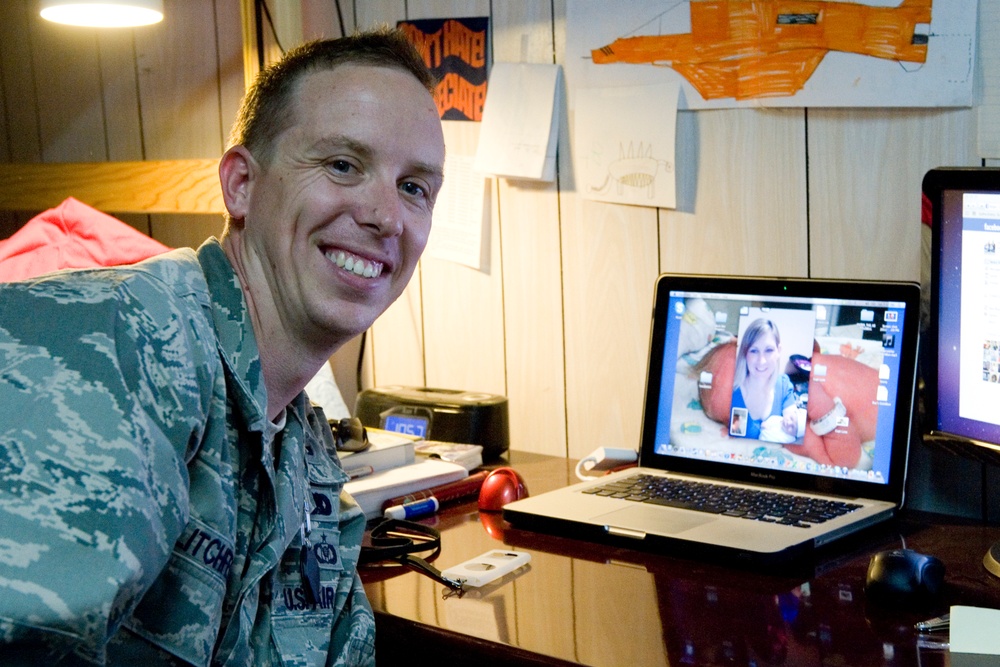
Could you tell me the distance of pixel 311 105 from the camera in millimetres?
1073

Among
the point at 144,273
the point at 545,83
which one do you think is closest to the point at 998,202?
the point at 545,83

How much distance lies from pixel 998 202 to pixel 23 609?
1.05 metres

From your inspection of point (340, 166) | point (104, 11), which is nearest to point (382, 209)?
point (340, 166)

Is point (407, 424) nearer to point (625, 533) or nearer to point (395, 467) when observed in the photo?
point (395, 467)

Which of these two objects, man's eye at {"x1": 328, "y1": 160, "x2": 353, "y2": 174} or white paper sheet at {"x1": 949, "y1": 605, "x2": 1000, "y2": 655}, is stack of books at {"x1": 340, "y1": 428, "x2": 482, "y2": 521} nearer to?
man's eye at {"x1": 328, "y1": 160, "x2": 353, "y2": 174}

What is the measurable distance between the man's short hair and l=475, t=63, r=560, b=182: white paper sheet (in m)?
0.62

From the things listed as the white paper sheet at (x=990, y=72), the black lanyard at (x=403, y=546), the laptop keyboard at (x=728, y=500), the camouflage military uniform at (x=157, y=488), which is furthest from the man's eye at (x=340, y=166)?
the white paper sheet at (x=990, y=72)

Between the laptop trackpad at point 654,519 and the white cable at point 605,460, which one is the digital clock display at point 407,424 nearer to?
the white cable at point 605,460

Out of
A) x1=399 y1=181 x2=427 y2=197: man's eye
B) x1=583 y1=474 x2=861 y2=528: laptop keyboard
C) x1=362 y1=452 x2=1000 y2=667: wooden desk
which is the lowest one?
x1=362 y1=452 x2=1000 y2=667: wooden desk

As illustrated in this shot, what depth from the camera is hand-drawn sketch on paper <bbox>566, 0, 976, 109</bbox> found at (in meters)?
1.39

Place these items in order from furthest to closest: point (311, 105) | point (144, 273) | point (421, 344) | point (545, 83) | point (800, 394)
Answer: point (421, 344), point (545, 83), point (800, 394), point (311, 105), point (144, 273)

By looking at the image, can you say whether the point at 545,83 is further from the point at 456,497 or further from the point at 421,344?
the point at 456,497

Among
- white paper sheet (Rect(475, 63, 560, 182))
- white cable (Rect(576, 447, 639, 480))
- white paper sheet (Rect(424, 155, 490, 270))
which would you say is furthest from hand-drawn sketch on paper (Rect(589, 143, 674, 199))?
white cable (Rect(576, 447, 639, 480))

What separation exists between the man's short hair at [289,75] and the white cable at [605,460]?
2.24ft
